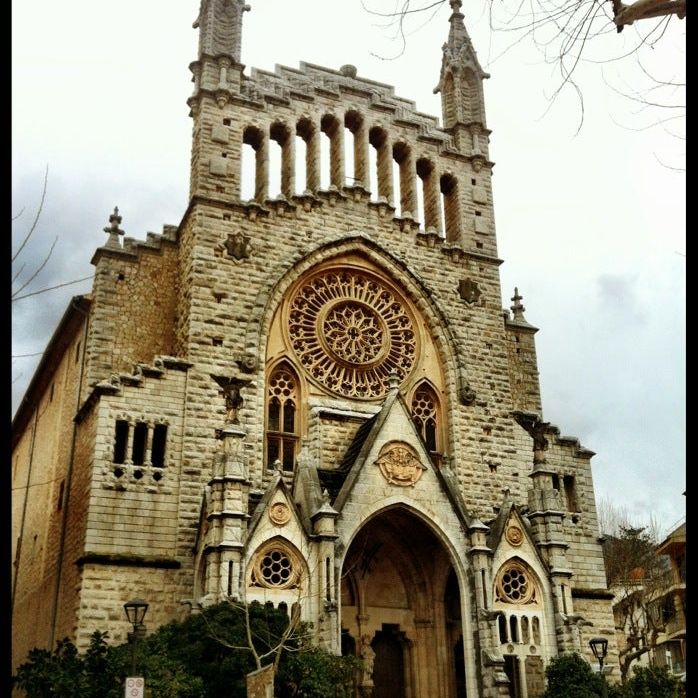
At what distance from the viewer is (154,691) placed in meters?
16.1

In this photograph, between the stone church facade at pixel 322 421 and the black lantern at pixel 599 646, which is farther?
the stone church facade at pixel 322 421

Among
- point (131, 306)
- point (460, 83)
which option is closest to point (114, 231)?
point (131, 306)

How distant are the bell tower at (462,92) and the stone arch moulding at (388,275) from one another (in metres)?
6.64

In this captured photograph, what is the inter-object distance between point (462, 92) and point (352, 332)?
11841 mm

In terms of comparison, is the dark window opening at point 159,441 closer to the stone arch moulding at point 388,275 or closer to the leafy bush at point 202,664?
the stone arch moulding at point 388,275

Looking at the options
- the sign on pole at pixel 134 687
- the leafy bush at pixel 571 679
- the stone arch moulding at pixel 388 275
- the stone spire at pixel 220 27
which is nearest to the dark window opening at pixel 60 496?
the stone arch moulding at pixel 388 275

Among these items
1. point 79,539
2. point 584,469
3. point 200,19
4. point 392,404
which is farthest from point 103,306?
point 584,469

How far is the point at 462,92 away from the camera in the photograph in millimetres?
33406

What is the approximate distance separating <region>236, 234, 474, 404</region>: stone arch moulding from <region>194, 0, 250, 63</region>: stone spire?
7450 millimetres

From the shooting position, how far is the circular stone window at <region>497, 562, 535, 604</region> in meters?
22.5

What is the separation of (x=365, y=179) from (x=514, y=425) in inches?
384

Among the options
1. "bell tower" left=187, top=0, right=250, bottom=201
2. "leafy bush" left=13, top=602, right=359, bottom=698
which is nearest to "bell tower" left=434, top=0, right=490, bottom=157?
"bell tower" left=187, top=0, right=250, bottom=201

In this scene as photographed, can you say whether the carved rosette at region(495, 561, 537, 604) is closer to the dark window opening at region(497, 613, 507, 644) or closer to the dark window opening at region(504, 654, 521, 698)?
the dark window opening at region(497, 613, 507, 644)

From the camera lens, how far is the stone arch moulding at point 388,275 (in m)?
25.7
